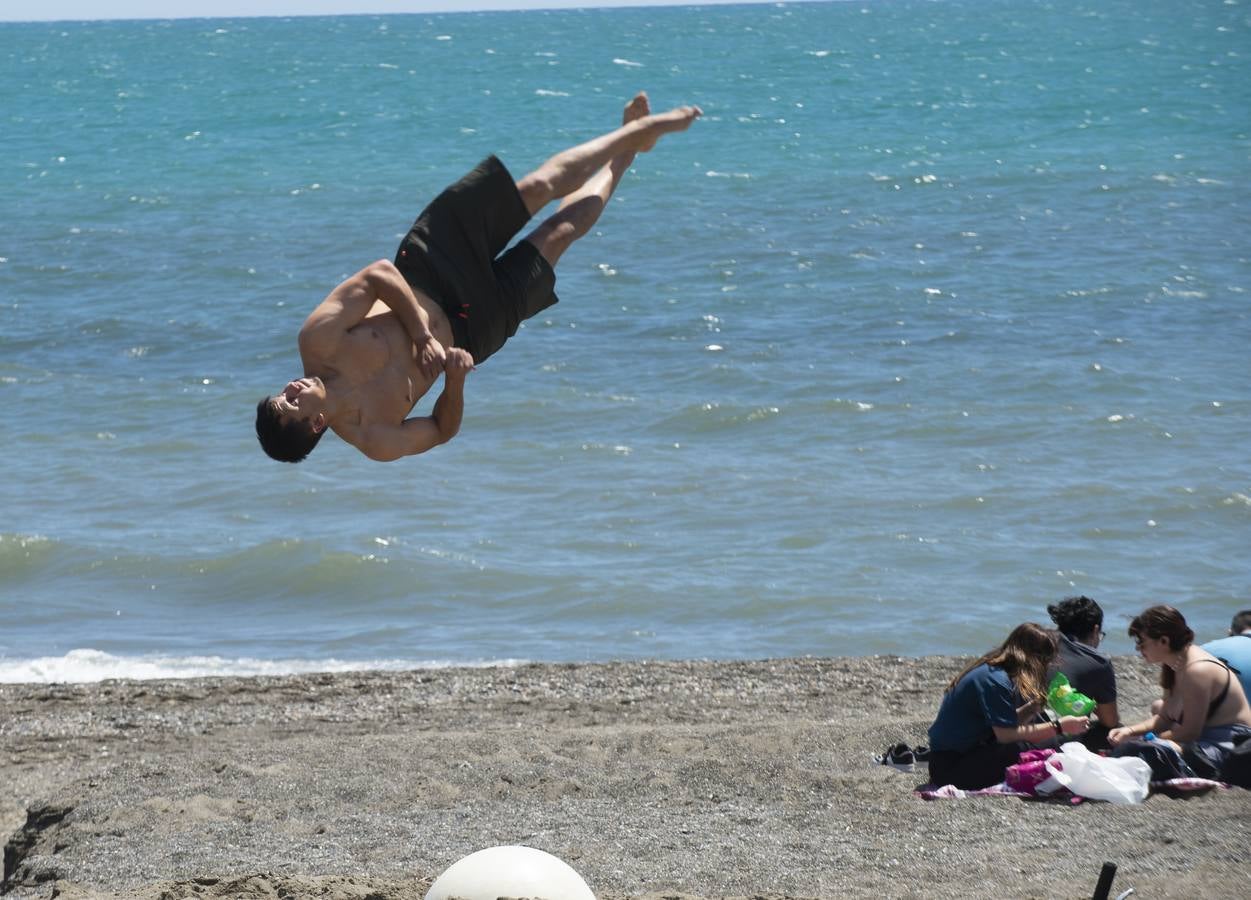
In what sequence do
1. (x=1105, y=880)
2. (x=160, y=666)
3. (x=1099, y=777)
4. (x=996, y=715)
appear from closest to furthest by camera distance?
(x=1105, y=880) < (x=1099, y=777) < (x=996, y=715) < (x=160, y=666)

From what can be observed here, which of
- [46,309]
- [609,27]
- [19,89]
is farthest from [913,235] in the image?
[609,27]

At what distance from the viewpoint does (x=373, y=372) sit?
6.83 m

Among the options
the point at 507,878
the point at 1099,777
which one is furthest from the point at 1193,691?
the point at 507,878

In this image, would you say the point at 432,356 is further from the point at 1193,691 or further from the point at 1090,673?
the point at 1193,691

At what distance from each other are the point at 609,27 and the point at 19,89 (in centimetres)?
6107

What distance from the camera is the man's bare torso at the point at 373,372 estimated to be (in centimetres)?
676

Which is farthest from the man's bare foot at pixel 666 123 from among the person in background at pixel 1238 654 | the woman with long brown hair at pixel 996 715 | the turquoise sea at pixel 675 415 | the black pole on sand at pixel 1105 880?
the turquoise sea at pixel 675 415

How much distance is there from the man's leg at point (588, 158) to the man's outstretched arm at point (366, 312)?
3.14 feet

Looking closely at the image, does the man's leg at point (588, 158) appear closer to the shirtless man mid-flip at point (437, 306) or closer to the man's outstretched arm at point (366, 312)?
the shirtless man mid-flip at point (437, 306)

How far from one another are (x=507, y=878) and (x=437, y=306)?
275 cm

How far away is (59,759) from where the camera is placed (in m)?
10.4

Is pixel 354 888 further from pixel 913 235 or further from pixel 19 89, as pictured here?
pixel 19 89

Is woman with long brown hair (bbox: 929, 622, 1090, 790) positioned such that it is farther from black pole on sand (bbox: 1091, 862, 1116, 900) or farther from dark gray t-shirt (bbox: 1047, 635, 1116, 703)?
black pole on sand (bbox: 1091, 862, 1116, 900)

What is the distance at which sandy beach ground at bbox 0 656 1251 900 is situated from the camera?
736 cm
